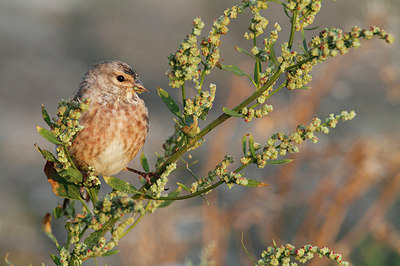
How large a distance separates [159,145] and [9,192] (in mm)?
2325

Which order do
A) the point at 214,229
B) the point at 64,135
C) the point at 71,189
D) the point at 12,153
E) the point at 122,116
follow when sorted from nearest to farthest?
the point at 64,135 → the point at 71,189 → the point at 122,116 → the point at 214,229 → the point at 12,153

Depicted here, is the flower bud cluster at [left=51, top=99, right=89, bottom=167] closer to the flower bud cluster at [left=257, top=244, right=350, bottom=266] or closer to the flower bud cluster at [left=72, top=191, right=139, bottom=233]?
the flower bud cluster at [left=72, top=191, right=139, bottom=233]

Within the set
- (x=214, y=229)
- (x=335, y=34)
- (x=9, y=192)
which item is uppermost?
(x=9, y=192)

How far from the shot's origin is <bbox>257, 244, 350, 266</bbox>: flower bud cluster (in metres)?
1.41

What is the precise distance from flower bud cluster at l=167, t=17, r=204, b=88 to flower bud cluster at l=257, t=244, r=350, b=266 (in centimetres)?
50

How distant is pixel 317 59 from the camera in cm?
135

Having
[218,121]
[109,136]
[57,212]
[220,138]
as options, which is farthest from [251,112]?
[220,138]

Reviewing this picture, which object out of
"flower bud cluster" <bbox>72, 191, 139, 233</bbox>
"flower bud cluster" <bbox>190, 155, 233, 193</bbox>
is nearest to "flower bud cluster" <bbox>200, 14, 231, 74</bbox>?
"flower bud cluster" <bbox>190, 155, 233, 193</bbox>

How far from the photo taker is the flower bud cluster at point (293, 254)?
4.63ft

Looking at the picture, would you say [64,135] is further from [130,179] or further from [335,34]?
[130,179]

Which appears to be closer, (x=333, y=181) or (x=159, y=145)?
(x=333, y=181)

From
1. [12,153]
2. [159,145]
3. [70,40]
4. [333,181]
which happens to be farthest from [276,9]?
[333,181]

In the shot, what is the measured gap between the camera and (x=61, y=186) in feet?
5.88

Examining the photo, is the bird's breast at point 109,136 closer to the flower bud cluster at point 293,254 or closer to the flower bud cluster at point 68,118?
the flower bud cluster at point 68,118
